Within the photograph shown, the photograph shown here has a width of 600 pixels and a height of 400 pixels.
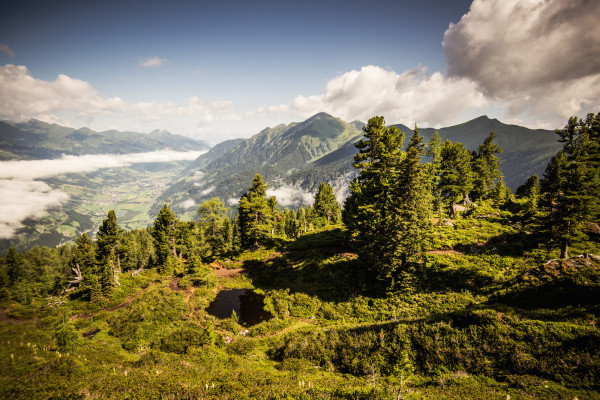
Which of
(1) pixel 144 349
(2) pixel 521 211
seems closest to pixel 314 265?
(1) pixel 144 349

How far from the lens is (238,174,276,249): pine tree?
4388cm

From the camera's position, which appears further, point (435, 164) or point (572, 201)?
point (435, 164)

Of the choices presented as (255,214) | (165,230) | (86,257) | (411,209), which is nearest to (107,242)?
(86,257)

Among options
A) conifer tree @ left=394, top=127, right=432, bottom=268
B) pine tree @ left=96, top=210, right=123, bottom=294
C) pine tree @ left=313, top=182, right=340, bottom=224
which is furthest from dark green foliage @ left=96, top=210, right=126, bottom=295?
pine tree @ left=313, top=182, right=340, bottom=224

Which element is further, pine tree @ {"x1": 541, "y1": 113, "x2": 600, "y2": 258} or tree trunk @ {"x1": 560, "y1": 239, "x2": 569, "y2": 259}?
tree trunk @ {"x1": 560, "y1": 239, "x2": 569, "y2": 259}

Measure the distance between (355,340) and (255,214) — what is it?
30473mm

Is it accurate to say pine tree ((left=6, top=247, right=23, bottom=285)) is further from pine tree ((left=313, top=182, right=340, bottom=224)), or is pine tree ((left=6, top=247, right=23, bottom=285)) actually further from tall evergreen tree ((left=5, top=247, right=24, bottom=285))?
pine tree ((left=313, top=182, right=340, bottom=224))

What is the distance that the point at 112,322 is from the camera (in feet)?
86.2

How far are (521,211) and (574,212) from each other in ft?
69.9

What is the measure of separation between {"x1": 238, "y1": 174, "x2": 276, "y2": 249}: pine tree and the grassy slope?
552 inches

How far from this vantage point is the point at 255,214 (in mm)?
44344

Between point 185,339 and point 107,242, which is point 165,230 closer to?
point 107,242

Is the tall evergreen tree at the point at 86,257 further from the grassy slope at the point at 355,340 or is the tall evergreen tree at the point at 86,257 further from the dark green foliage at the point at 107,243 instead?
the grassy slope at the point at 355,340

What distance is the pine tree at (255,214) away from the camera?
43.9 metres
